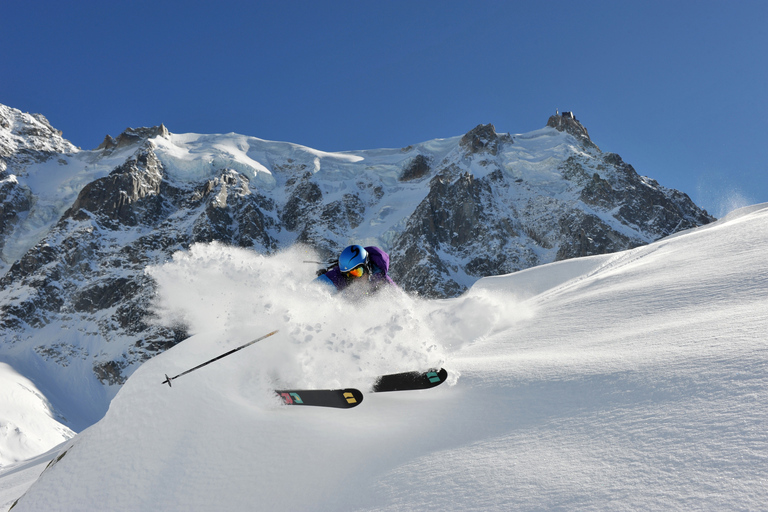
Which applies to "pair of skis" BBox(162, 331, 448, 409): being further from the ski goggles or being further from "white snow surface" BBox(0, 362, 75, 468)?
"white snow surface" BBox(0, 362, 75, 468)

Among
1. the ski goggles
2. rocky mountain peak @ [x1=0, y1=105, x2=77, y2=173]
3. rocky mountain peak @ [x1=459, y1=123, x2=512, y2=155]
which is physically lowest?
the ski goggles

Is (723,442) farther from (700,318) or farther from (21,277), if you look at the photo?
(21,277)

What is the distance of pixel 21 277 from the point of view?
94.4 meters

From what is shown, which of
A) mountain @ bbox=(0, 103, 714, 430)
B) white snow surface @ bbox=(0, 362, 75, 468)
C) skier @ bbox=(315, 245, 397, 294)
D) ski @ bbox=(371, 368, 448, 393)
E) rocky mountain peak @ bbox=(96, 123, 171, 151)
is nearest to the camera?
ski @ bbox=(371, 368, 448, 393)

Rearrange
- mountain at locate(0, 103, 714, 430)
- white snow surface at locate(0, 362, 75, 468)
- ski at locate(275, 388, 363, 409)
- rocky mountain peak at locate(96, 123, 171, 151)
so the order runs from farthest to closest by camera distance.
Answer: rocky mountain peak at locate(96, 123, 171, 151)
mountain at locate(0, 103, 714, 430)
white snow surface at locate(0, 362, 75, 468)
ski at locate(275, 388, 363, 409)

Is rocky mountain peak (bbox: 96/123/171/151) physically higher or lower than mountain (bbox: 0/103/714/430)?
higher

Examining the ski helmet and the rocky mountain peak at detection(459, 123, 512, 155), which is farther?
the rocky mountain peak at detection(459, 123, 512, 155)

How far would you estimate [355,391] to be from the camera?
3.81 meters

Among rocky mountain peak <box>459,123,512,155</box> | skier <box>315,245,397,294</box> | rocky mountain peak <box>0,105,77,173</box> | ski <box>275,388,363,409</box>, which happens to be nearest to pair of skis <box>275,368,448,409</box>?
ski <box>275,388,363,409</box>

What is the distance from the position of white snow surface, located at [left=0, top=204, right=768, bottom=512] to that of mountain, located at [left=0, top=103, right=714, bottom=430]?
252 feet

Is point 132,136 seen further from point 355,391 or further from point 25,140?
point 355,391

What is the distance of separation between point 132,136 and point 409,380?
141614 mm

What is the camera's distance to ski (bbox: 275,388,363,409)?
151 inches

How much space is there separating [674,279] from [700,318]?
2.21 meters
